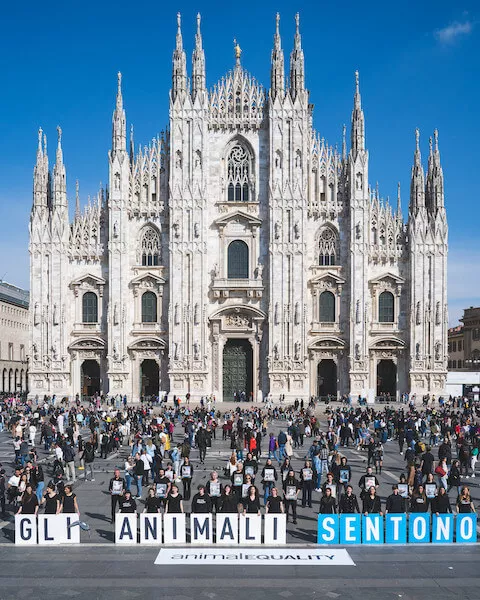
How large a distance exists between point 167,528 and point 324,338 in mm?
42345

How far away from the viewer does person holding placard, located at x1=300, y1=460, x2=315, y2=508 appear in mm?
21609

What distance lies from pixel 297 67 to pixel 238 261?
52.6ft

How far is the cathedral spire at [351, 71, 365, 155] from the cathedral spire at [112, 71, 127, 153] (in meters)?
18.3

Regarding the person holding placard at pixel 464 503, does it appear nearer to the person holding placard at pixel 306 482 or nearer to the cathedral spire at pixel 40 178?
the person holding placard at pixel 306 482

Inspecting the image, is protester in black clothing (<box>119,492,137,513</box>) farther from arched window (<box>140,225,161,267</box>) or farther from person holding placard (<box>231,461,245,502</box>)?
arched window (<box>140,225,161,267</box>)

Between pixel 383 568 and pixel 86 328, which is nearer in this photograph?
pixel 383 568

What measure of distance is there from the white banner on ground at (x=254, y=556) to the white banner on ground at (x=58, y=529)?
2.21m

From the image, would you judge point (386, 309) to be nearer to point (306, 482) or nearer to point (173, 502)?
point (306, 482)

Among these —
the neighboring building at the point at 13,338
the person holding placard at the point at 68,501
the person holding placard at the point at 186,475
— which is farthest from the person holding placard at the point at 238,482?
the neighboring building at the point at 13,338

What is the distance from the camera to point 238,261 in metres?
60.1

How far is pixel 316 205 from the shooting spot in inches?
2357

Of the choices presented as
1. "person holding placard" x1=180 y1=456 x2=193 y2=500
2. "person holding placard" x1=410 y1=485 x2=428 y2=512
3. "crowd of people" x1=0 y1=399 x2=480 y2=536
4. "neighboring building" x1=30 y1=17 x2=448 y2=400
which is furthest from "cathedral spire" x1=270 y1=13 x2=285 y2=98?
"person holding placard" x1=410 y1=485 x2=428 y2=512

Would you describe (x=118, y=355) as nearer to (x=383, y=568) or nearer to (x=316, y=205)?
(x=316, y=205)

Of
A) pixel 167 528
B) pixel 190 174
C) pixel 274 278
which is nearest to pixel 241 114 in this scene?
pixel 190 174
